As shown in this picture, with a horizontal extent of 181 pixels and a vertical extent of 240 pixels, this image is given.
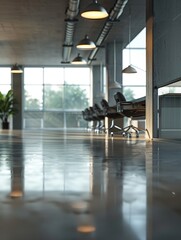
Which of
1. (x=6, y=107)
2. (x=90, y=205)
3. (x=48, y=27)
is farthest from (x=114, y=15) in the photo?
(x=6, y=107)

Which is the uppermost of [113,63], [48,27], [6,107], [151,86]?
[48,27]

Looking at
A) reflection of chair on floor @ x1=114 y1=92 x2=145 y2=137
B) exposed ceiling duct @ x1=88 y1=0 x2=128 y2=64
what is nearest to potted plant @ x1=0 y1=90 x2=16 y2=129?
exposed ceiling duct @ x1=88 y1=0 x2=128 y2=64

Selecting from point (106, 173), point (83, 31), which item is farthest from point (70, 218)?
point (83, 31)

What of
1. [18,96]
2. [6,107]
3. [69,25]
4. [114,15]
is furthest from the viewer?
[18,96]

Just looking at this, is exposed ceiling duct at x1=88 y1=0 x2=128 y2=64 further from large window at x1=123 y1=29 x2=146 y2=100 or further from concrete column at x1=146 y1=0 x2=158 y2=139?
large window at x1=123 y1=29 x2=146 y2=100

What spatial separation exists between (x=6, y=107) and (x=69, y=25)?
1339 cm

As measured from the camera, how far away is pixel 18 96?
2798cm

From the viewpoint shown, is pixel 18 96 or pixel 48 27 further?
pixel 18 96

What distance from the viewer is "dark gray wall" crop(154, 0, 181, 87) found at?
8.80 m

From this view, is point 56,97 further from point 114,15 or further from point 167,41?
point 167,41

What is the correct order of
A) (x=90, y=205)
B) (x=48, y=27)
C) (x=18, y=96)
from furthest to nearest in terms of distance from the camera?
(x=18, y=96)
(x=48, y=27)
(x=90, y=205)

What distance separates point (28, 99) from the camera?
28.6m

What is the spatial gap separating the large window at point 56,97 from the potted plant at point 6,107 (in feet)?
4.29

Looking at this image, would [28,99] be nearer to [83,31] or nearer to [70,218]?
[83,31]
